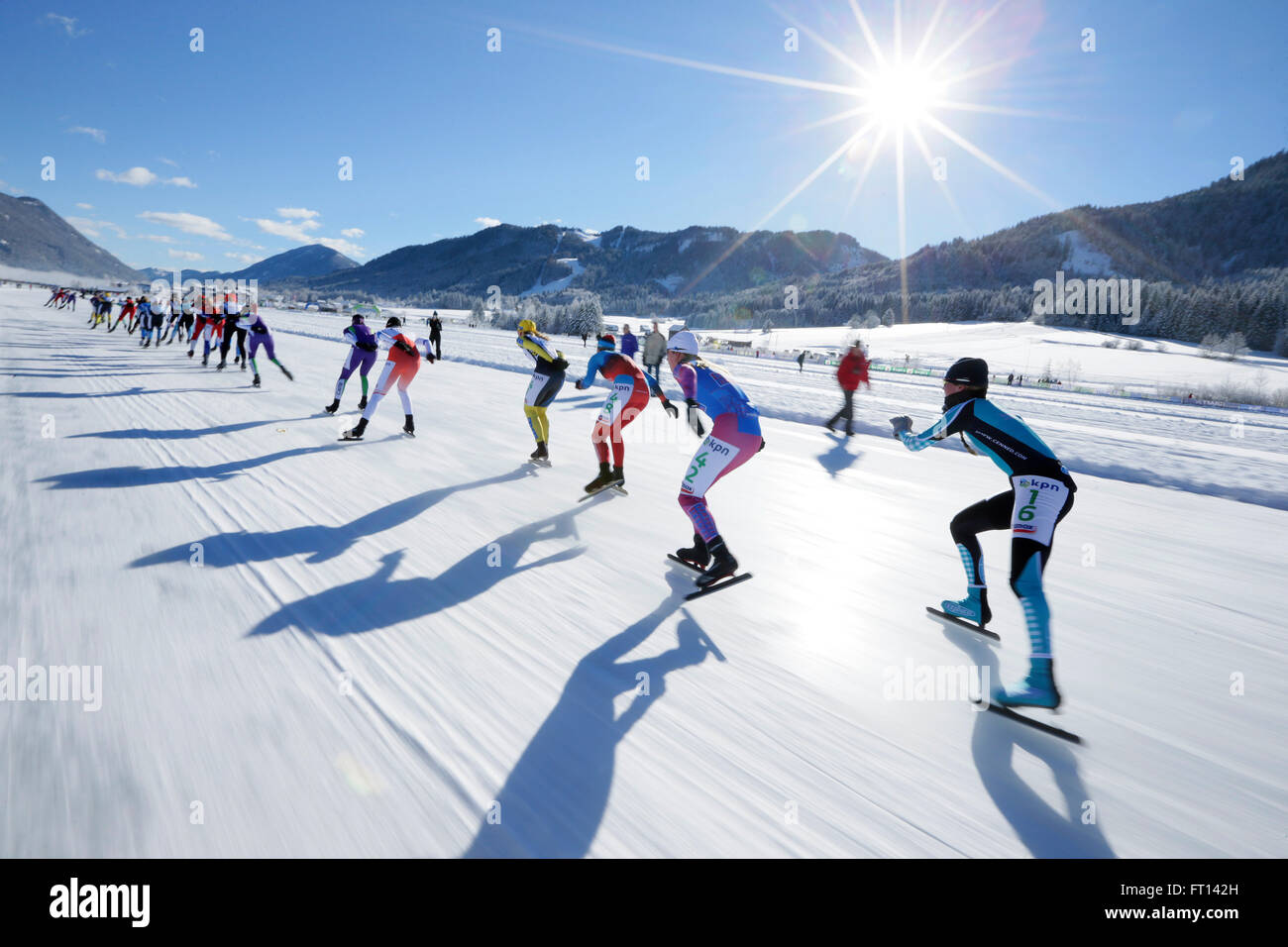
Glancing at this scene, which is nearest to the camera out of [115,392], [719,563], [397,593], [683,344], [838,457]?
[397,593]

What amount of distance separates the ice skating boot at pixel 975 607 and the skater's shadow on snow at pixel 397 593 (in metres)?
2.90

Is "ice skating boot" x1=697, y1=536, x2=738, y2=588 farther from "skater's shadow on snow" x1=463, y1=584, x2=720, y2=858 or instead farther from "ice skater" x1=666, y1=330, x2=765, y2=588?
"skater's shadow on snow" x1=463, y1=584, x2=720, y2=858

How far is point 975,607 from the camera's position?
3906mm

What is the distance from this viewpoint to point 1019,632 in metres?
3.92

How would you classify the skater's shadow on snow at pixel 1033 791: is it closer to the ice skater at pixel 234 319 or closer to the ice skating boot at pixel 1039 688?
the ice skating boot at pixel 1039 688

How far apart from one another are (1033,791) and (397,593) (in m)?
3.74

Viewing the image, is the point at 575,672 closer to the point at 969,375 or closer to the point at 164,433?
the point at 969,375

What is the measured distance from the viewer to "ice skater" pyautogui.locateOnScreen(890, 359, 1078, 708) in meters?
3.03

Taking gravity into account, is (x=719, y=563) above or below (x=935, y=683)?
above

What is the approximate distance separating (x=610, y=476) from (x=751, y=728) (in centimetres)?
409

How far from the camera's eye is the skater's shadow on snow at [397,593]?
11.3ft
